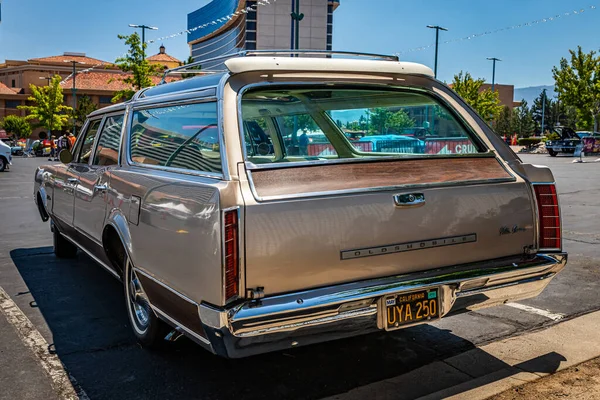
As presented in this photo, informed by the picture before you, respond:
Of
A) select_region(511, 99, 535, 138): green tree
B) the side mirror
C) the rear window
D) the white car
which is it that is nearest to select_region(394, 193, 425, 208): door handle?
the rear window

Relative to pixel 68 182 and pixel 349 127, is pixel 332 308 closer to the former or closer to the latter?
pixel 349 127

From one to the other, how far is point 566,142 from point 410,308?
33.6 metres

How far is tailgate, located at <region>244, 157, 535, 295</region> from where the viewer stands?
10.0ft

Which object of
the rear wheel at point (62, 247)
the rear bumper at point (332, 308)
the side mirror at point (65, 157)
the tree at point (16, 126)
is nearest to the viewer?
the rear bumper at point (332, 308)

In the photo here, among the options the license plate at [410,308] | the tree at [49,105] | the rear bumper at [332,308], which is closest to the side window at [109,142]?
the rear bumper at [332,308]

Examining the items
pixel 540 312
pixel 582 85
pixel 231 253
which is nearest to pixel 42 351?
pixel 231 253

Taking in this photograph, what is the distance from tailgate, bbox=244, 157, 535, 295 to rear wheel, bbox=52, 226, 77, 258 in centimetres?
461

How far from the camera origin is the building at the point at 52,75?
7938 centimetres

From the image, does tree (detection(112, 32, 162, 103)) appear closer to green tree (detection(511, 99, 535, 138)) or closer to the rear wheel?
the rear wheel

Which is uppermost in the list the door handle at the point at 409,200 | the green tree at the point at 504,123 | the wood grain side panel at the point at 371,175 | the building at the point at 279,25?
the building at the point at 279,25

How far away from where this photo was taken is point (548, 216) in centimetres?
382

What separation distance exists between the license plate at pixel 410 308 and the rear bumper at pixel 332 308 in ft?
0.13

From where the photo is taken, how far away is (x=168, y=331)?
4109 mm

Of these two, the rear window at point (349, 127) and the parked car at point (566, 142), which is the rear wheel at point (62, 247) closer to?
the rear window at point (349, 127)
